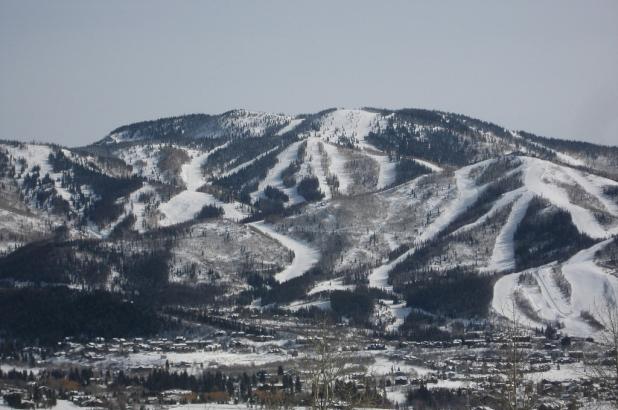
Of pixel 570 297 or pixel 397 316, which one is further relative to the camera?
pixel 397 316

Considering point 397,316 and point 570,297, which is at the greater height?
point 570,297

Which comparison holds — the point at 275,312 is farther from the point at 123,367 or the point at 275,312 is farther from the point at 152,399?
the point at 152,399

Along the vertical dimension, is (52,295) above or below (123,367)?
above

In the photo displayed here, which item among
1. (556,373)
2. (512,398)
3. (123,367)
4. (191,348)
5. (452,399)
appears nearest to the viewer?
(512,398)

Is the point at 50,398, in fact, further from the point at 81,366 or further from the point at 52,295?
the point at 52,295

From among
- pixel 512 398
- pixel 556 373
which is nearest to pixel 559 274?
pixel 556 373

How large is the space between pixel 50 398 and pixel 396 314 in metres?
97.8

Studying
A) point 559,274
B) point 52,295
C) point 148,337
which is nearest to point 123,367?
point 148,337

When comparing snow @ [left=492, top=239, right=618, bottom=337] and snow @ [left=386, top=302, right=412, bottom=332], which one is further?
snow @ [left=386, top=302, right=412, bottom=332]

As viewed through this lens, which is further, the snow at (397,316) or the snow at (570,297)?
the snow at (397,316)

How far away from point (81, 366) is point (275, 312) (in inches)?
2292

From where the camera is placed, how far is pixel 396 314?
196 metres

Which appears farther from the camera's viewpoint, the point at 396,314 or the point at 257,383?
the point at 396,314

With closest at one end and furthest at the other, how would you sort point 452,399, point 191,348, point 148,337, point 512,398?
point 512,398 < point 452,399 < point 191,348 < point 148,337
